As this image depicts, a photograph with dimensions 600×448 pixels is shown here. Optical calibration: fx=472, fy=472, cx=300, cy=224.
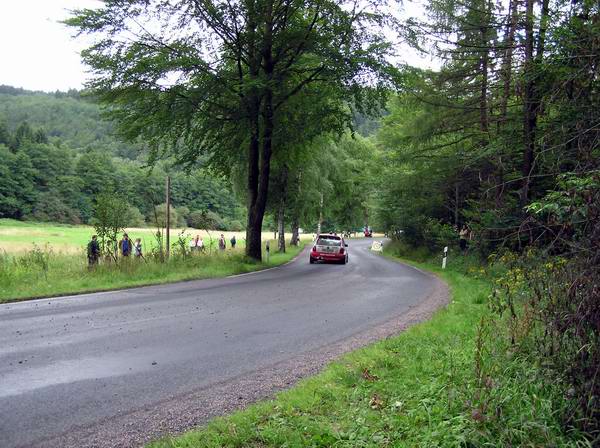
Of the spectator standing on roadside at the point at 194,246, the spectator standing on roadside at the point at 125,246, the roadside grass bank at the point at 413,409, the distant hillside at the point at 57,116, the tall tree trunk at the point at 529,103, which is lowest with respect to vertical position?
the roadside grass bank at the point at 413,409

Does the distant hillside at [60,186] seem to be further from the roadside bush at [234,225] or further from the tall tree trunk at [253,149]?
the tall tree trunk at [253,149]

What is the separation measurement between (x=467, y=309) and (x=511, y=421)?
619cm

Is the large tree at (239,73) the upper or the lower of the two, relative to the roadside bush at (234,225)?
upper

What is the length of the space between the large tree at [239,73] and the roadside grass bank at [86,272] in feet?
14.0

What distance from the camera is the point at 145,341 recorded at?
718 cm

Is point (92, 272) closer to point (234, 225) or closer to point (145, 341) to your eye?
point (145, 341)

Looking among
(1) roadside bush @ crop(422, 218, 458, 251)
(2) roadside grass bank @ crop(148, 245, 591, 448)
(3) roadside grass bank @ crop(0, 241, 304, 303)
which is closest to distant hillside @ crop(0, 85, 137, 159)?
(1) roadside bush @ crop(422, 218, 458, 251)

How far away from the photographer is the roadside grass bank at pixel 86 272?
11977mm

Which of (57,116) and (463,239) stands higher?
(57,116)

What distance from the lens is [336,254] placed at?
25047mm

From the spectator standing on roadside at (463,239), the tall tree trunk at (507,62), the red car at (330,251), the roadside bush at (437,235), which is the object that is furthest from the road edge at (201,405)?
the red car at (330,251)

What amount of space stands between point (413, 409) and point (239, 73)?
1814 centimetres

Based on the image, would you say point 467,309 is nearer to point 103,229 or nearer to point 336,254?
point 103,229

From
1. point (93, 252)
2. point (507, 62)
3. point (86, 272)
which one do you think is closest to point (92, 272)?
point (86, 272)
